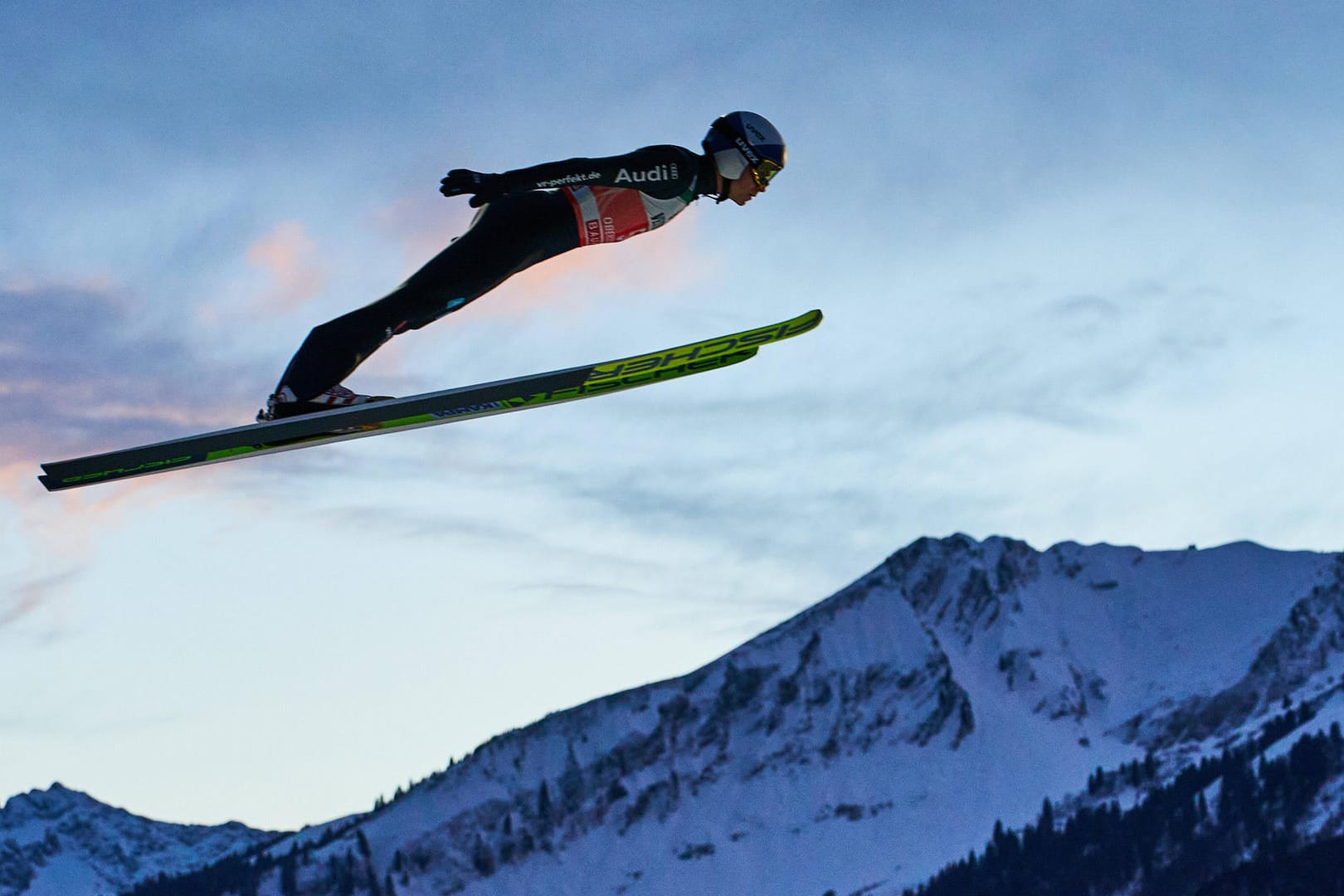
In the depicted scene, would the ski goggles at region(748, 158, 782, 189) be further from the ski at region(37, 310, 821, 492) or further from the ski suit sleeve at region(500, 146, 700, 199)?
the ski at region(37, 310, 821, 492)

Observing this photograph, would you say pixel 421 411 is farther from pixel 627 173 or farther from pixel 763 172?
pixel 763 172

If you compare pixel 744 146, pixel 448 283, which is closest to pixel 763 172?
pixel 744 146

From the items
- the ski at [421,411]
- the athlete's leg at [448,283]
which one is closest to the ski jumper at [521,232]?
the athlete's leg at [448,283]

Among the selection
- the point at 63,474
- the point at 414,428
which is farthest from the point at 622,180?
the point at 63,474


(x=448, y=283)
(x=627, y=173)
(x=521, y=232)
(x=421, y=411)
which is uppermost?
(x=627, y=173)

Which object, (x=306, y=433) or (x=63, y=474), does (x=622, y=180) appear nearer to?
(x=306, y=433)

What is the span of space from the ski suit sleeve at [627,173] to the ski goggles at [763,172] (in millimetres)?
541

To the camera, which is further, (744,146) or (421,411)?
(744,146)

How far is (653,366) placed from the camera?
14.2 m

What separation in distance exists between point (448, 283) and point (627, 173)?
1.79m

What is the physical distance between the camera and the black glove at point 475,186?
12.5m

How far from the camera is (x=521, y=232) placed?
520 inches

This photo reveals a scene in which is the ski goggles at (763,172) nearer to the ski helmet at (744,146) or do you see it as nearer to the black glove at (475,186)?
the ski helmet at (744,146)

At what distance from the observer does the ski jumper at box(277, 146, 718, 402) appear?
12.4 meters
